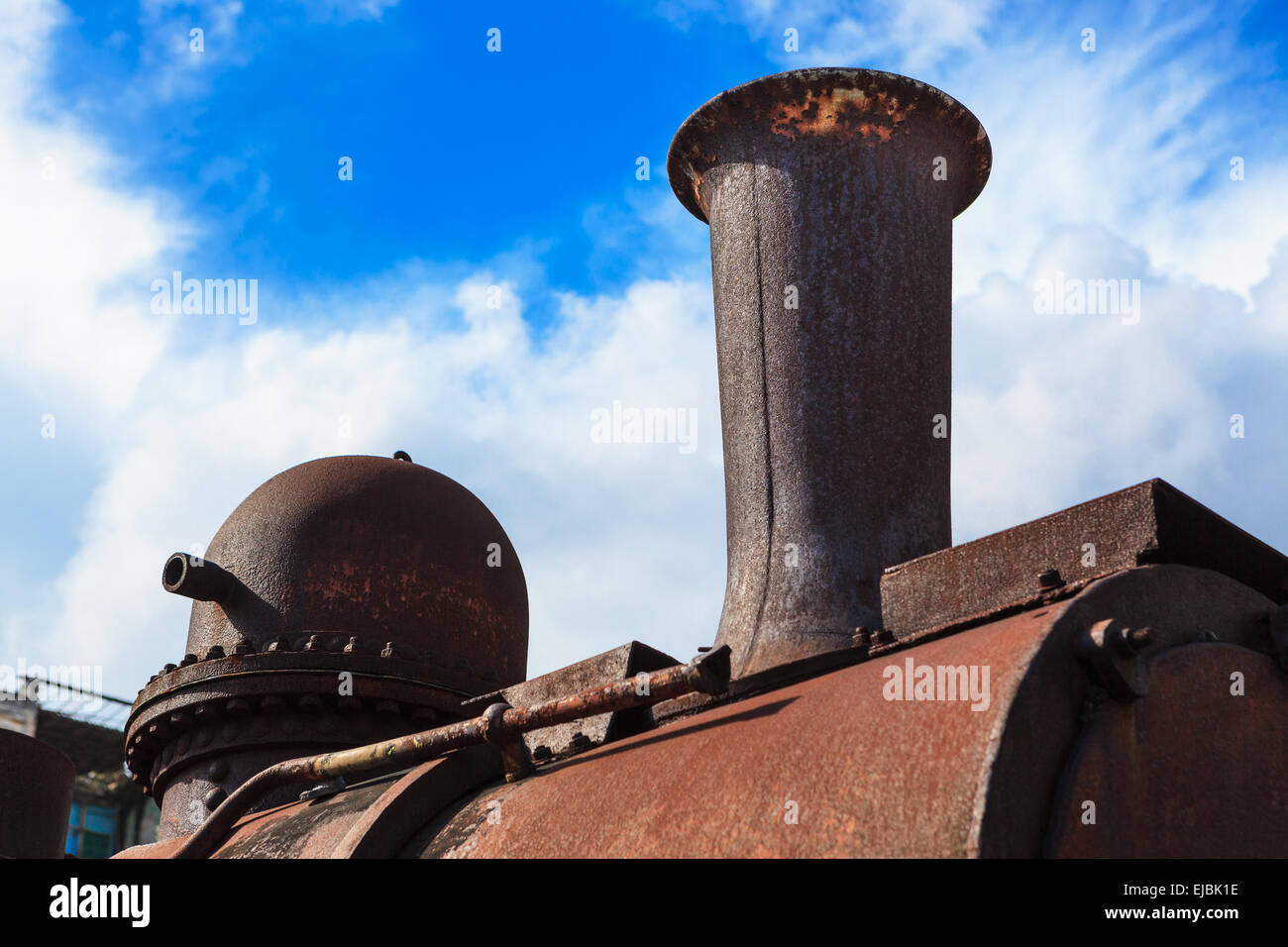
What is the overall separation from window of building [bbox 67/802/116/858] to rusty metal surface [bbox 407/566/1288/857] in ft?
100

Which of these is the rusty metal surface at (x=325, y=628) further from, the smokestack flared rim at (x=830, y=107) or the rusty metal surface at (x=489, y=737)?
the smokestack flared rim at (x=830, y=107)

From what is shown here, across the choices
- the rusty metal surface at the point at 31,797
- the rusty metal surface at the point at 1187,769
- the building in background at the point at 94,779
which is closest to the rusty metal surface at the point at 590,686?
the rusty metal surface at the point at 1187,769

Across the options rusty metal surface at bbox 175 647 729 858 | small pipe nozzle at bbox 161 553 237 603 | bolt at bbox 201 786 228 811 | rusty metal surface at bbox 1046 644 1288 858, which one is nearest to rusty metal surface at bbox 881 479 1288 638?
rusty metal surface at bbox 1046 644 1288 858

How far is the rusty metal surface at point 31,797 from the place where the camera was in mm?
5570

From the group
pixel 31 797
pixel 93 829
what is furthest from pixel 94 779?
pixel 31 797

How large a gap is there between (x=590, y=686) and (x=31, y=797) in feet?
11.8

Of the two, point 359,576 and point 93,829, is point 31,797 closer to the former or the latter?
point 359,576

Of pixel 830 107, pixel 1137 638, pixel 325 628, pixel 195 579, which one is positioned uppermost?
pixel 830 107

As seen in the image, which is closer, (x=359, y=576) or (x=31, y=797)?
(x=359, y=576)

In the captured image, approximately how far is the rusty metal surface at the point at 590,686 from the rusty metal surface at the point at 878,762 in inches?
8.2

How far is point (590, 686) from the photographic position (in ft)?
10.7
